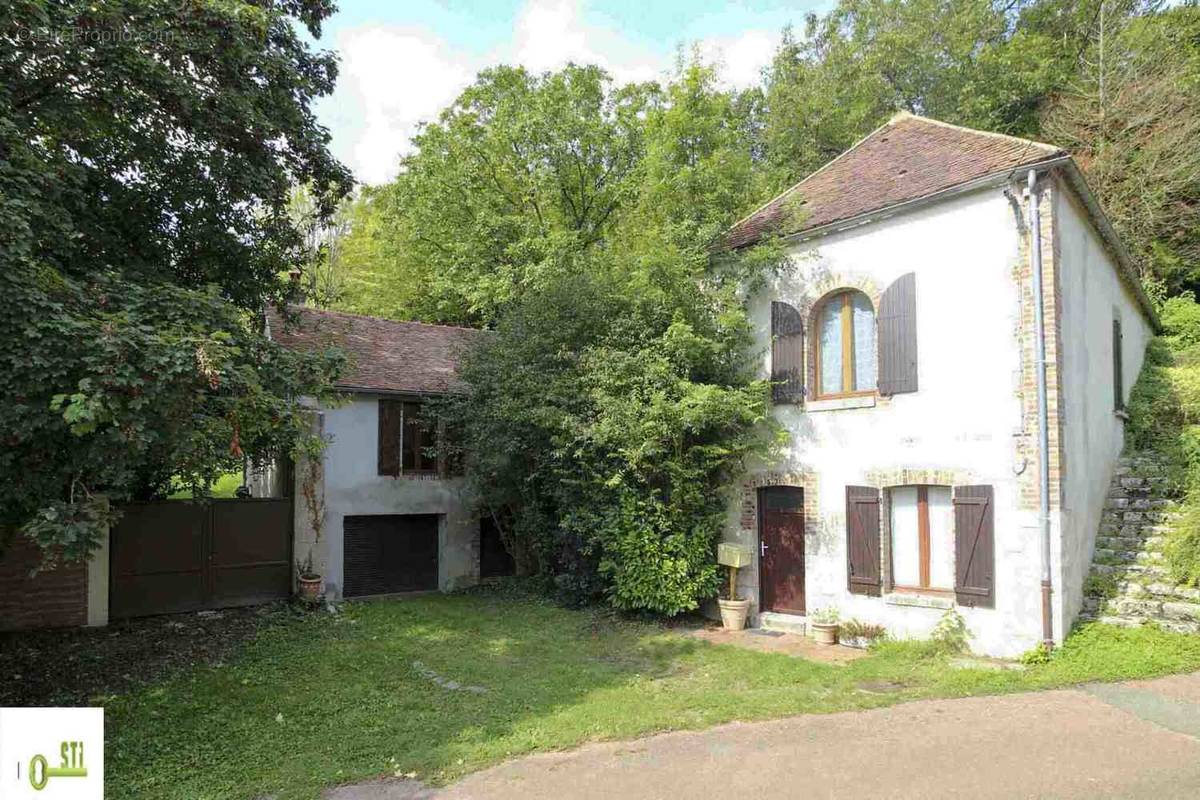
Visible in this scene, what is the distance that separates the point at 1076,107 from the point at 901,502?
53.4 ft

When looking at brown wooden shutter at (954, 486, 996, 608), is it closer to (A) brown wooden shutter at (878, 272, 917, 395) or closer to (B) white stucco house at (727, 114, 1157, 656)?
(B) white stucco house at (727, 114, 1157, 656)

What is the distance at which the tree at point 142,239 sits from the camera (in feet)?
19.8

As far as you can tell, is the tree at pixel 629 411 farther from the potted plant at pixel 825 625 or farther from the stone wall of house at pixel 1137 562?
the stone wall of house at pixel 1137 562

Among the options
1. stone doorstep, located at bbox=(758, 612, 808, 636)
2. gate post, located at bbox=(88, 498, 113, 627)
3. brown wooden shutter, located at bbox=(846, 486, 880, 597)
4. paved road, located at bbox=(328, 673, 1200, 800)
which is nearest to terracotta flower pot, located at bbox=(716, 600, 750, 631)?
stone doorstep, located at bbox=(758, 612, 808, 636)

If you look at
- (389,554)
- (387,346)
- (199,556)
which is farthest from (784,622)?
(387,346)

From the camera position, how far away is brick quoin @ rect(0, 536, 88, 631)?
11.1 m

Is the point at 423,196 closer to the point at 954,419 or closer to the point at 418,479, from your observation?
the point at 418,479

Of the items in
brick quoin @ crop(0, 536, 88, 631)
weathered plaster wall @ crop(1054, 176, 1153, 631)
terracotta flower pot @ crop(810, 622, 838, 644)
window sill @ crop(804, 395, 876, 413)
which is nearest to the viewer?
weathered plaster wall @ crop(1054, 176, 1153, 631)

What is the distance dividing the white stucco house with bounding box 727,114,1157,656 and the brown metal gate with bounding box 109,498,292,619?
8.59 m

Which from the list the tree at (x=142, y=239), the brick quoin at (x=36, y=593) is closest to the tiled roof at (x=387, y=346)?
the tree at (x=142, y=239)

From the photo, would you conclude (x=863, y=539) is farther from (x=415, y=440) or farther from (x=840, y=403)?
(x=415, y=440)

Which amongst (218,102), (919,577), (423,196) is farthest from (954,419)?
(423,196)

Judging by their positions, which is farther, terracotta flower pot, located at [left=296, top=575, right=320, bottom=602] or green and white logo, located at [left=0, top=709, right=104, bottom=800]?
terracotta flower pot, located at [left=296, top=575, right=320, bottom=602]

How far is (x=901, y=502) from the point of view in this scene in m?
10.3
